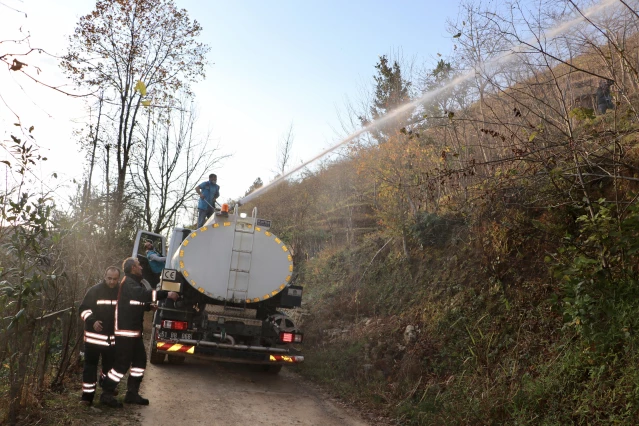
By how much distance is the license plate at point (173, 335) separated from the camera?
28.3 ft

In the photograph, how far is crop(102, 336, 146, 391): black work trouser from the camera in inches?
258

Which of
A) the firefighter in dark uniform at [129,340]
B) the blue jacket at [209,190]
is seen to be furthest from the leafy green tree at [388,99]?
the firefighter in dark uniform at [129,340]

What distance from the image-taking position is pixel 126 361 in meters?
6.62

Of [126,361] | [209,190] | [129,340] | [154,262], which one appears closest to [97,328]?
[129,340]

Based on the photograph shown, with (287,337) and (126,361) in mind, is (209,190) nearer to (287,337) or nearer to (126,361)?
(287,337)

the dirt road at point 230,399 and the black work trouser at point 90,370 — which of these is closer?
the black work trouser at point 90,370

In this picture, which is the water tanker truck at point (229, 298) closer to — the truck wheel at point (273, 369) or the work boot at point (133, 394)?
the truck wheel at point (273, 369)

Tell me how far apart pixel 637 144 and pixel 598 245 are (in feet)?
7.91

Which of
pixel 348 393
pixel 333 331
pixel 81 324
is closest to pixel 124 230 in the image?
pixel 333 331

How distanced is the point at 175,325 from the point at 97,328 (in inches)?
93.8

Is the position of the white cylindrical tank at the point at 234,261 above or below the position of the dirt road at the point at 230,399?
above

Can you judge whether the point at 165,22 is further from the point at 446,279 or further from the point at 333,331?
the point at 446,279

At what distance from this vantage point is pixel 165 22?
19.1 m

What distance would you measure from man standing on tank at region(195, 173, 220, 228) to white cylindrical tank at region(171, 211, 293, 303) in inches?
58.1
